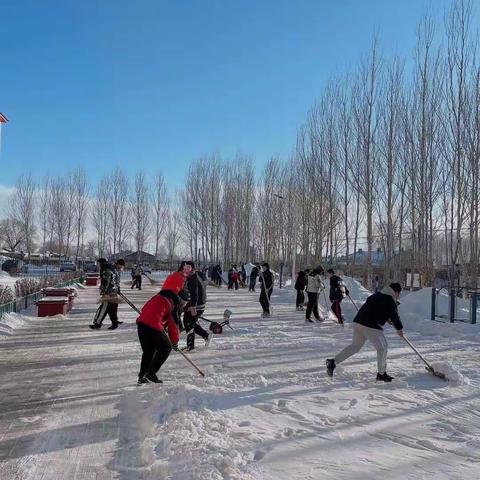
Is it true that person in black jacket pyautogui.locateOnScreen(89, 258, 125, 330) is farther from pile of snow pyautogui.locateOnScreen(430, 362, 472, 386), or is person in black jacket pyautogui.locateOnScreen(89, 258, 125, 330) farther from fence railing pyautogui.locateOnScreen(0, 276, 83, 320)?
pile of snow pyautogui.locateOnScreen(430, 362, 472, 386)

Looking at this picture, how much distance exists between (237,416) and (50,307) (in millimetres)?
11279

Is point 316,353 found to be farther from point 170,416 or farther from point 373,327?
point 170,416

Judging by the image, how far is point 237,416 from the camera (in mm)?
5723

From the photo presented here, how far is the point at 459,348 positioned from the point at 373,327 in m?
4.45

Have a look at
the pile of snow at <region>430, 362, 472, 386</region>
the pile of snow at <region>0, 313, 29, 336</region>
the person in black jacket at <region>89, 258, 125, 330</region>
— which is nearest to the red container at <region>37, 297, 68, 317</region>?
the pile of snow at <region>0, 313, 29, 336</region>

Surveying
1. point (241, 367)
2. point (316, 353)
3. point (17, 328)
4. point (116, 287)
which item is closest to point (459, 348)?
point (316, 353)

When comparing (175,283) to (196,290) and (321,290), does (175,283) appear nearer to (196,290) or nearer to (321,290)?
(196,290)

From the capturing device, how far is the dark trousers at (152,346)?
6.95 meters

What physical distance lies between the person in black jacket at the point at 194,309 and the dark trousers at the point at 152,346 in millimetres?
2973

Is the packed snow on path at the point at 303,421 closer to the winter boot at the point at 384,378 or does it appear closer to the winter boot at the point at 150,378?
the winter boot at the point at 384,378

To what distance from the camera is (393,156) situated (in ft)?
87.0

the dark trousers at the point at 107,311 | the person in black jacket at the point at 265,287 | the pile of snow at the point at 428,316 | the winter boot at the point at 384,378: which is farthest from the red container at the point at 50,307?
the winter boot at the point at 384,378

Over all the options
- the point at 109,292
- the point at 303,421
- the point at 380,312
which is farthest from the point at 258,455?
the point at 109,292

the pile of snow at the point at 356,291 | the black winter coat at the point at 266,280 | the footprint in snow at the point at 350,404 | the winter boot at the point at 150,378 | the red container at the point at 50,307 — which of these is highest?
the black winter coat at the point at 266,280
